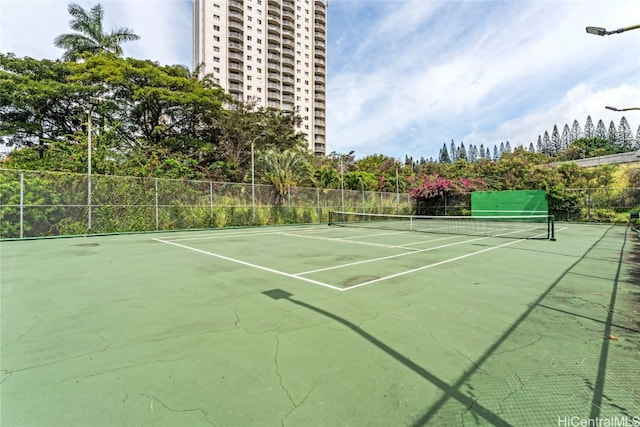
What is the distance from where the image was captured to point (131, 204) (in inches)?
620

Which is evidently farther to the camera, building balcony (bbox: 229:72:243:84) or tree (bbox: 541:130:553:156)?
tree (bbox: 541:130:553:156)

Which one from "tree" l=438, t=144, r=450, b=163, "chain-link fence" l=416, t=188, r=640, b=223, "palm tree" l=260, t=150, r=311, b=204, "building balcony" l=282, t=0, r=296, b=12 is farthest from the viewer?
"tree" l=438, t=144, r=450, b=163

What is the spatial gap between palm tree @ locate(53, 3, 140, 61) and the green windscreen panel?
35.9 meters

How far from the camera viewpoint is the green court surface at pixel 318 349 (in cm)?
206

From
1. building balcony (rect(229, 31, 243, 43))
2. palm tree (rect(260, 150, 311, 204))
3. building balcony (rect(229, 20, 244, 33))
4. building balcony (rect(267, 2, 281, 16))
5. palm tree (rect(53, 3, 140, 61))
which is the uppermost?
building balcony (rect(267, 2, 281, 16))

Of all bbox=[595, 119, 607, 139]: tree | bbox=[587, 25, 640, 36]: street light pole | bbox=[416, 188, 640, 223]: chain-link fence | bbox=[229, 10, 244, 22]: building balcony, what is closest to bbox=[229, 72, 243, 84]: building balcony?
bbox=[229, 10, 244, 22]: building balcony

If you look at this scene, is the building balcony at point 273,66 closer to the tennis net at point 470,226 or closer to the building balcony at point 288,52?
the building balcony at point 288,52

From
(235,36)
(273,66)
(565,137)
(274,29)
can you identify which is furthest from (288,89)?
(565,137)

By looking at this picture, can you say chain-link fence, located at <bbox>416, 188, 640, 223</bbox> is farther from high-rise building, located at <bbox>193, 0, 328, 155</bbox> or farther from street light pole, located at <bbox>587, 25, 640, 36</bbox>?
high-rise building, located at <bbox>193, 0, 328, 155</bbox>

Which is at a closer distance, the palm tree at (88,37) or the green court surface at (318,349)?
the green court surface at (318,349)

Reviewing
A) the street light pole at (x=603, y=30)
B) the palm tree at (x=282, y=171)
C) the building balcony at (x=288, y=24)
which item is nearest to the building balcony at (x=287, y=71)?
the building balcony at (x=288, y=24)

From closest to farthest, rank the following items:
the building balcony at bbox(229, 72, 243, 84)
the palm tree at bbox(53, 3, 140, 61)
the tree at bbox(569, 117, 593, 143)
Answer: the palm tree at bbox(53, 3, 140, 61), the building balcony at bbox(229, 72, 243, 84), the tree at bbox(569, 117, 593, 143)

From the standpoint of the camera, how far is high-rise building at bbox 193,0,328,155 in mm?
63062

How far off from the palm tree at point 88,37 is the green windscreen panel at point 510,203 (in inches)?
1413
